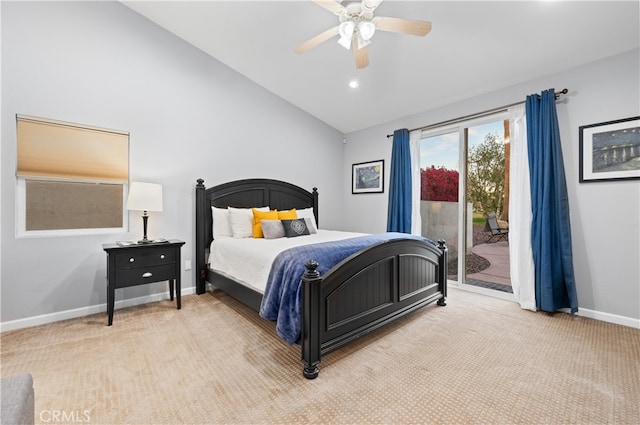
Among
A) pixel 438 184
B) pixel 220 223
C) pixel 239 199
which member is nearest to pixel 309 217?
pixel 239 199

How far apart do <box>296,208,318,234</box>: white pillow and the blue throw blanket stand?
1486mm

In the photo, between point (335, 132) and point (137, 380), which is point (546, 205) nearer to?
point (335, 132)

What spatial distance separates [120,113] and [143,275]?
1.79 m

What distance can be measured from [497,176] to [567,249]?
1.18 metres

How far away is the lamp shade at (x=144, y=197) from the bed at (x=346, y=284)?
63cm

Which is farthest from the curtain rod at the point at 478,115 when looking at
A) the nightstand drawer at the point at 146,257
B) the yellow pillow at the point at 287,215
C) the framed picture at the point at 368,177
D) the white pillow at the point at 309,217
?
the nightstand drawer at the point at 146,257

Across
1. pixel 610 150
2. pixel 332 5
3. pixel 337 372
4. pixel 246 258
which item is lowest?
pixel 337 372

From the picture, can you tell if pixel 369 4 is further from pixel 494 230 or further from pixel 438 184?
pixel 494 230

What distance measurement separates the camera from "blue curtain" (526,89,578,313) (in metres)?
2.91

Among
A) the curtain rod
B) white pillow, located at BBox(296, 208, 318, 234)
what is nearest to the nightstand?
white pillow, located at BBox(296, 208, 318, 234)

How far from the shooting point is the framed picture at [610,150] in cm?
265

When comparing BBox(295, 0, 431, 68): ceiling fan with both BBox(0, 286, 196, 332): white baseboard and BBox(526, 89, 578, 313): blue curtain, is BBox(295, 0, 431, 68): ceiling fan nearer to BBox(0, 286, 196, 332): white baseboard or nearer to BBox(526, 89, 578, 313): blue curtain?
BBox(526, 89, 578, 313): blue curtain

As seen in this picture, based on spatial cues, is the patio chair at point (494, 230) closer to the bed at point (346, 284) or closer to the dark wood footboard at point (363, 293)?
the bed at point (346, 284)

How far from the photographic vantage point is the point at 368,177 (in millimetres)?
5066
